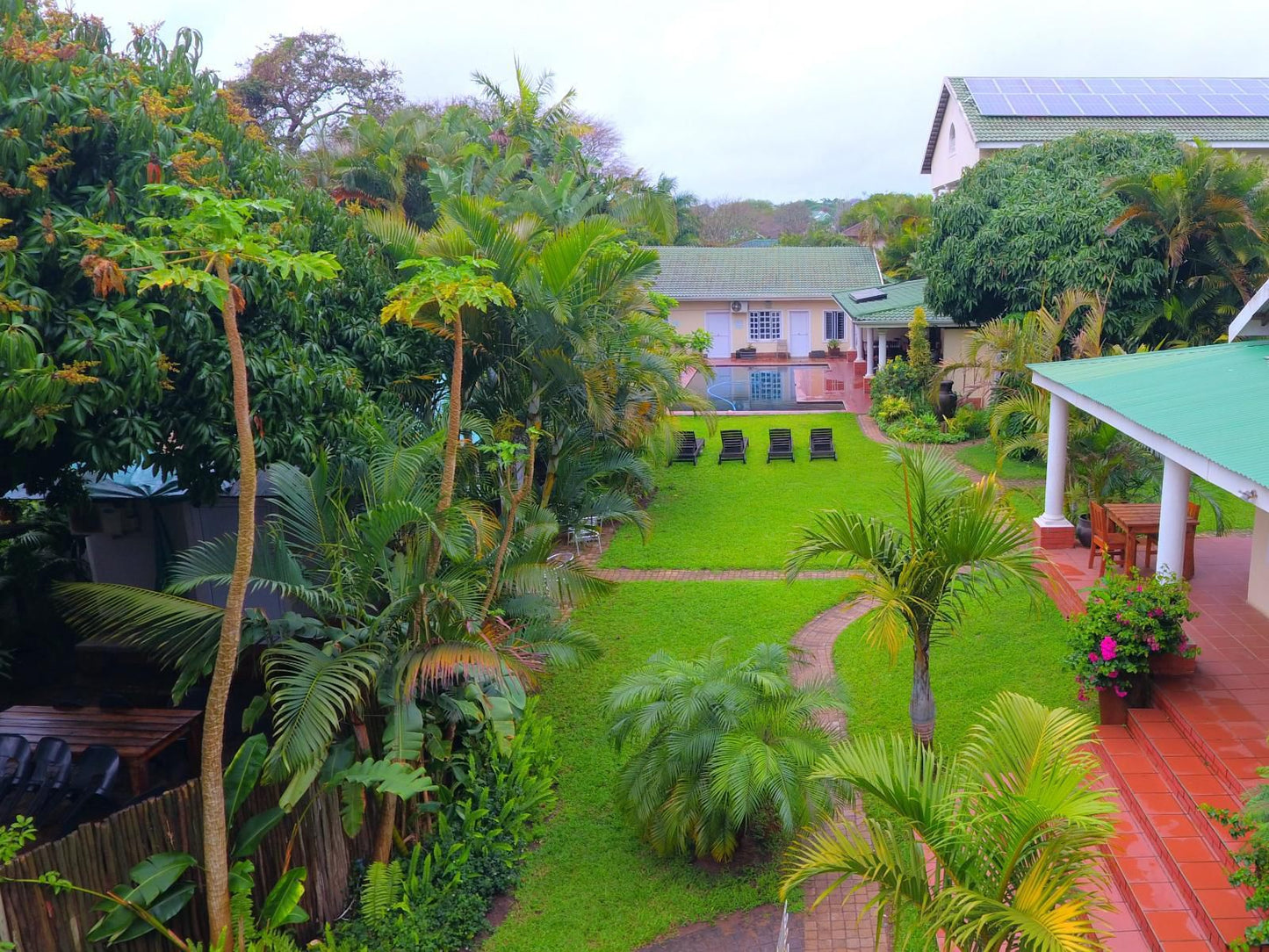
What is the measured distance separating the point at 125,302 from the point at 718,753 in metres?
5.12

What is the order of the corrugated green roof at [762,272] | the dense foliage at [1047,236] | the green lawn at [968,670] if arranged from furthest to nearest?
the corrugated green roof at [762,272]
the dense foliage at [1047,236]
the green lawn at [968,670]

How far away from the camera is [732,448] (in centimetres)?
2206

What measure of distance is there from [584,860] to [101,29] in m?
→ 7.64

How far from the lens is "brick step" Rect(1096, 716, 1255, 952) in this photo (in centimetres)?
564

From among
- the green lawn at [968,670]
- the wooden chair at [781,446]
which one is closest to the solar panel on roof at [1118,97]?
the wooden chair at [781,446]

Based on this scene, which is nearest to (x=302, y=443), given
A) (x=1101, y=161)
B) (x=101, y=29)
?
(x=101, y=29)

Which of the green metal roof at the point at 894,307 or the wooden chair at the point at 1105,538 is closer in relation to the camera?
the wooden chair at the point at 1105,538

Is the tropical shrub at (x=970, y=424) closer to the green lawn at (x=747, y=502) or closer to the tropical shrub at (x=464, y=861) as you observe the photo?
the green lawn at (x=747, y=502)

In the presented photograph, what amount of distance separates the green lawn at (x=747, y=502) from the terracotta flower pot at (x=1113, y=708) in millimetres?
5042

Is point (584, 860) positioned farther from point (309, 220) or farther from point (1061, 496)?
point (1061, 496)

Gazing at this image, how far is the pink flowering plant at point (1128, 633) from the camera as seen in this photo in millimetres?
7992

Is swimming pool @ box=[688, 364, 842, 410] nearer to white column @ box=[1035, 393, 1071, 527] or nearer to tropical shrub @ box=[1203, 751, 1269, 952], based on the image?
white column @ box=[1035, 393, 1071, 527]

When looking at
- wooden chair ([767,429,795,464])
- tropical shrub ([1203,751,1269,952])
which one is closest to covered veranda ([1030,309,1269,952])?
tropical shrub ([1203,751,1269,952])

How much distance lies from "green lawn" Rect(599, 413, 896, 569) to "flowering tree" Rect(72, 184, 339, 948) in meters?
9.35
